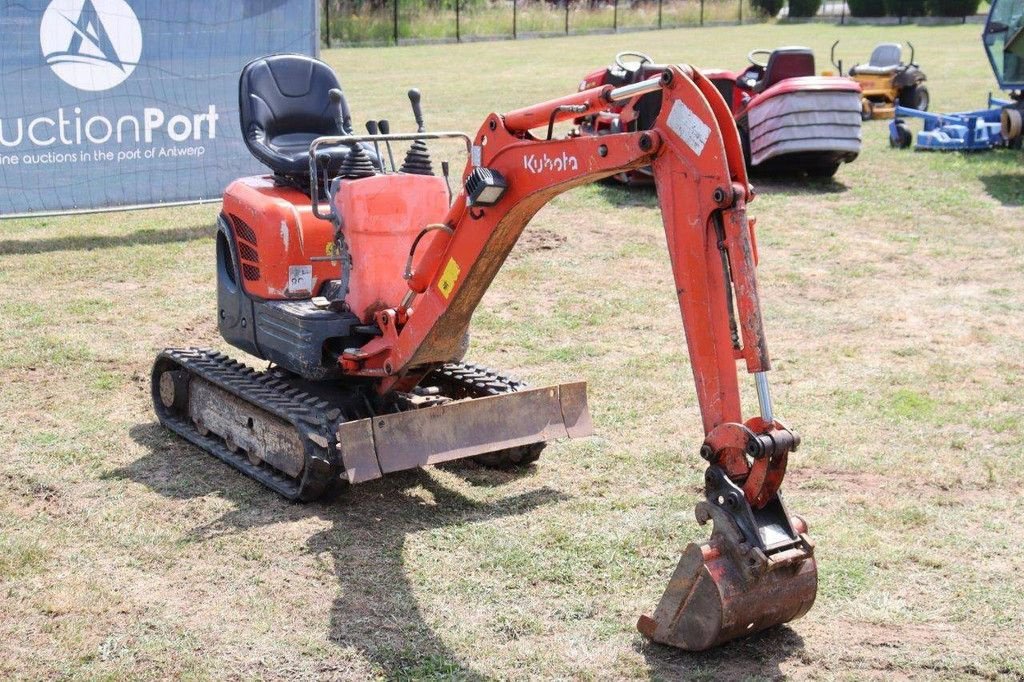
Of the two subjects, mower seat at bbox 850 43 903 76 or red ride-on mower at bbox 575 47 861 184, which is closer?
red ride-on mower at bbox 575 47 861 184

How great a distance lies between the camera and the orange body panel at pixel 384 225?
6664mm

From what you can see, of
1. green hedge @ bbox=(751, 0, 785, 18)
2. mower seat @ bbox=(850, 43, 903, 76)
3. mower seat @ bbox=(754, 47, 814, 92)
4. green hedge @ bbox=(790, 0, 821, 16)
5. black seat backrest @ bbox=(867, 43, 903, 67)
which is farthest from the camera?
green hedge @ bbox=(751, 0, 785, 18)

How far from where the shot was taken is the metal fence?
128 feet

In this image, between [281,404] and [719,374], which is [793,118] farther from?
[719,374]

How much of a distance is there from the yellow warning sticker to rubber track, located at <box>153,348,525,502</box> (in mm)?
836

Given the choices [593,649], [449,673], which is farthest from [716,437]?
[449,673]

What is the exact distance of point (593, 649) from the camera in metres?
5.08

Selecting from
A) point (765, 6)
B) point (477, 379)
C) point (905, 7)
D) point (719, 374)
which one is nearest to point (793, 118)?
point (477, 379)

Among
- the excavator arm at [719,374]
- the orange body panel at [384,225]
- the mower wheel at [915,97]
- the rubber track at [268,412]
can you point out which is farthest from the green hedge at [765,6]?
the excavator arm at [719,374]

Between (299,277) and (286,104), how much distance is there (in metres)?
1.36

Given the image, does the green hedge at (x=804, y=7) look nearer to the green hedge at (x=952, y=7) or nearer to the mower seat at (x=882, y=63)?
the green hedge at (x=952, y=7)

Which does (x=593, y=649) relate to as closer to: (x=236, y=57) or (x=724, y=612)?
(x=724, y=612)

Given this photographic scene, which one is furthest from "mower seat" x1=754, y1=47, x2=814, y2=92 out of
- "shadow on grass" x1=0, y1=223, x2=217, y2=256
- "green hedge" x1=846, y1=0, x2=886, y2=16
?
"green hedge" x1=846, y1=0, x2=886, y2=16

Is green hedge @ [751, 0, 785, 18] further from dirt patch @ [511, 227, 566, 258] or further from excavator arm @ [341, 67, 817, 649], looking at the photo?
excavator arm @ [341, 67, 817, 649]
